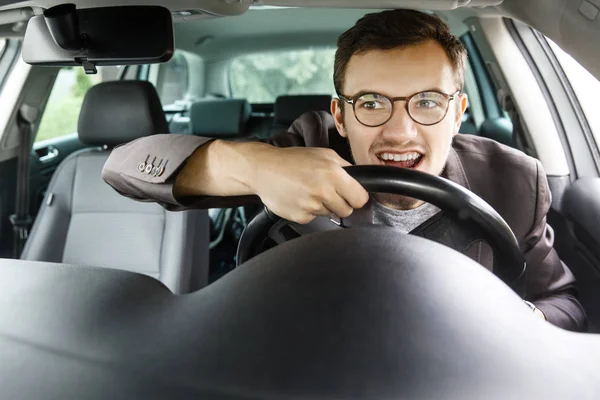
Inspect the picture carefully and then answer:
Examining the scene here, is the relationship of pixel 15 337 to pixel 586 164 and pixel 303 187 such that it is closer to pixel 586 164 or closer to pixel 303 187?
pixel 303 187

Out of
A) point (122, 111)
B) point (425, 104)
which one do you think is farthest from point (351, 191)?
point (122, 111)

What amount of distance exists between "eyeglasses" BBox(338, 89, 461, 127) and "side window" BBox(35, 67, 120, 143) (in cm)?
162

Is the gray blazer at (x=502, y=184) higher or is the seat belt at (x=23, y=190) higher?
the gray blazer at (x=502, y=184)

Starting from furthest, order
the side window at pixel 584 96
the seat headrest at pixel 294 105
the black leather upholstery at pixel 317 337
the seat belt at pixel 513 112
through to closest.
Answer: the seat headrest at pixel 294 105, the seat belt at pixel 513 112, the side window at pixel 584 96, the black leather upholstery at pixel 317 337

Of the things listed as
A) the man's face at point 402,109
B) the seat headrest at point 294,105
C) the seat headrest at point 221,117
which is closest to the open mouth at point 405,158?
the man's face at point 402,109

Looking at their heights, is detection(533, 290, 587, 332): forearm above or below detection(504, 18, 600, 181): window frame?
below

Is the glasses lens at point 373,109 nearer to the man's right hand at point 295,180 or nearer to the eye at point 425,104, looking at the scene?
the eye at point 425,104

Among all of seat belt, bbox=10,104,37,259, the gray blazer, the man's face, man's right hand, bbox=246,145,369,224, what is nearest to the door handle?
seat belt, bbox=10,104,37,259

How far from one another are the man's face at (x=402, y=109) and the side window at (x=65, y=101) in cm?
161

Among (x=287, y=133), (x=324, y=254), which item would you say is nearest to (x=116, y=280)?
(x=324, y=254)

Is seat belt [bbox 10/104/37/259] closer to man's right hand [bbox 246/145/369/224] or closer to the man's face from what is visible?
the man's face

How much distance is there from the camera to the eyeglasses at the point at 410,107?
1.07 metres

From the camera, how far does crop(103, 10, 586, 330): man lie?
0.76 metres

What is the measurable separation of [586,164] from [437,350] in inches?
64.0
